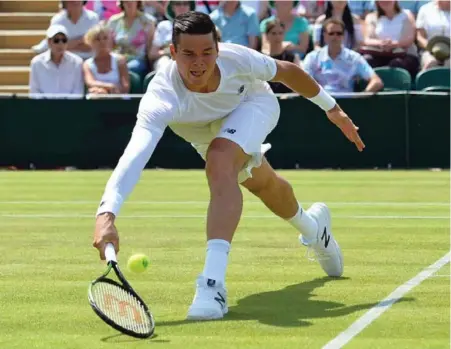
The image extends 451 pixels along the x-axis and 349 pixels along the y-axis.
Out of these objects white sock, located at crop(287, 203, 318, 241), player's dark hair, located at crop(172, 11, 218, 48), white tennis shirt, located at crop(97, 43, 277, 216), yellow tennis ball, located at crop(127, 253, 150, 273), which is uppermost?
player's dark hair, located at crop(172, 11, 218, 48)

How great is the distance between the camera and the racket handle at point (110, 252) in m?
5.37

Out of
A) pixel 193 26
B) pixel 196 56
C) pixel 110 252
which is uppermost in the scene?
pixel 193 26

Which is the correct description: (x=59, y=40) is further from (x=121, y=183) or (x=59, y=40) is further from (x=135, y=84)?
(x=121, y=183)

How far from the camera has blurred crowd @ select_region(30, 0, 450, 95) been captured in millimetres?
17250

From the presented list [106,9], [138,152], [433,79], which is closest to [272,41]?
[433,79]

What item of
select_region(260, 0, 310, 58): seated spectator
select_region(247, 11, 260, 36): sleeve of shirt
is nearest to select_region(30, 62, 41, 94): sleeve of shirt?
select_region(247, 11, 260, 36): sleeve of shirt

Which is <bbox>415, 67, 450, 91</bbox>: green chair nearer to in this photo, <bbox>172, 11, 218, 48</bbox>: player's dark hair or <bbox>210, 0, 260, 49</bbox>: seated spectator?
<bbox>210, 0, 260, 49</bbox>: seated spectator

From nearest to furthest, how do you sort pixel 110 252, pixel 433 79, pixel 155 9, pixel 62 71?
pixel 110 252 → pixel 433 79 → pixel 62 71 → pixel 155 9

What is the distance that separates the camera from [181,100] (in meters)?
6.39

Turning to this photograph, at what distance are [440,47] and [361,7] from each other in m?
2.27

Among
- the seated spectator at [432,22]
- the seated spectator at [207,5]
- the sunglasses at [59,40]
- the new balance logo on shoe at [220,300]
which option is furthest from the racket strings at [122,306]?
the seated spectator at [207,5]

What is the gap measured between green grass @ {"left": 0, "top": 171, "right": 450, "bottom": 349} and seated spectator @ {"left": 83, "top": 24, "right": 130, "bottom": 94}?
12.6ft

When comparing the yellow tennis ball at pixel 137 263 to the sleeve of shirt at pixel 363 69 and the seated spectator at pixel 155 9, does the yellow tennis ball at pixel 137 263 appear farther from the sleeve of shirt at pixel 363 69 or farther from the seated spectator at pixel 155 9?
the seated spectator at pixel 155 9

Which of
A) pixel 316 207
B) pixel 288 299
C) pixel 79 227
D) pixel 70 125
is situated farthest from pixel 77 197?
pixel 288 299
